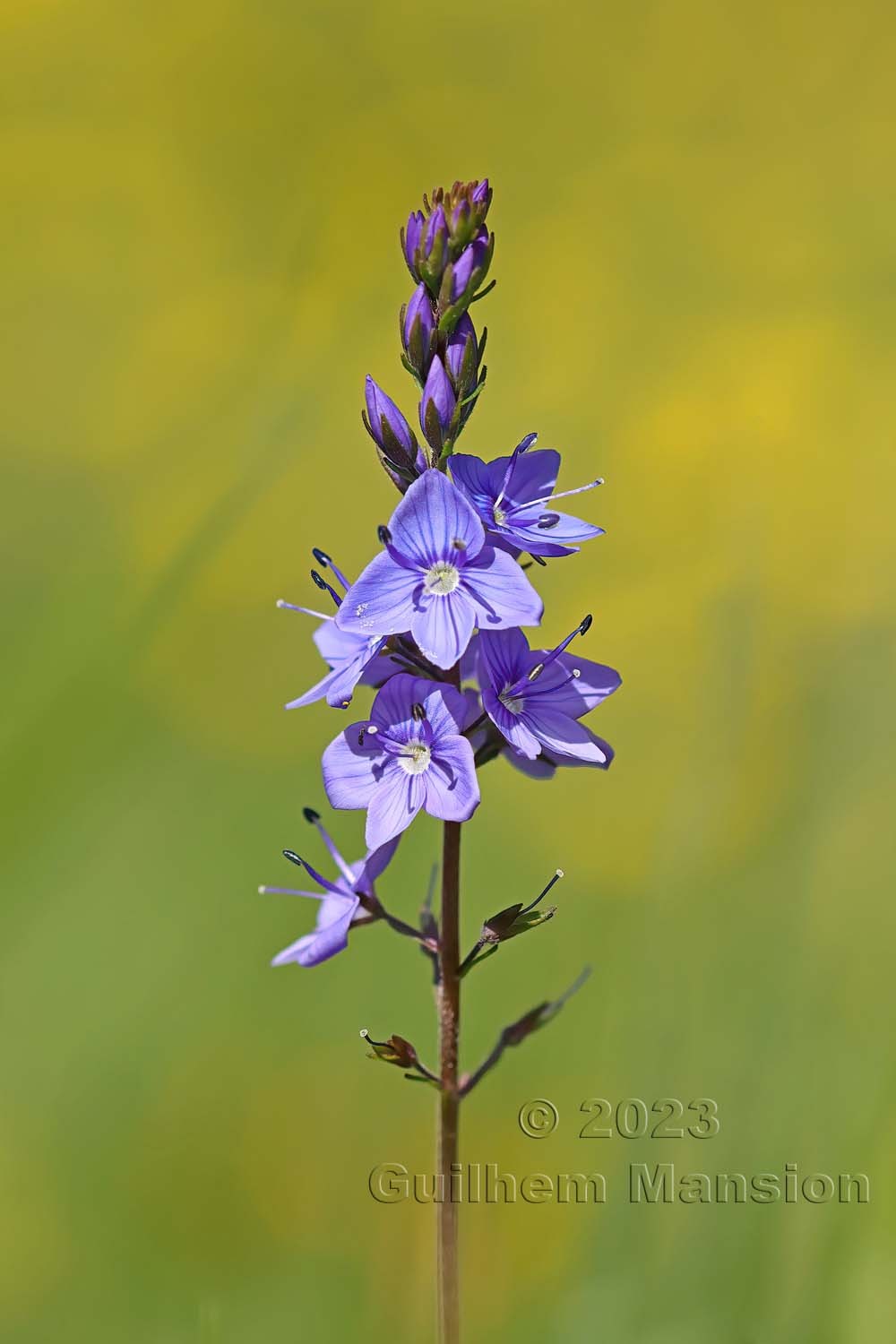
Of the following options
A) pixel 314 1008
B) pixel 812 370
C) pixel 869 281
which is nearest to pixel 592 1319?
pixel 314 1008

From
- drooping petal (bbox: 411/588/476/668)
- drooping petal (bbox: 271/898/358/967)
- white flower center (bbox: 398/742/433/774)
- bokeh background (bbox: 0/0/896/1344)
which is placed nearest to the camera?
drooping petal (bbox: 411/588/476/668)

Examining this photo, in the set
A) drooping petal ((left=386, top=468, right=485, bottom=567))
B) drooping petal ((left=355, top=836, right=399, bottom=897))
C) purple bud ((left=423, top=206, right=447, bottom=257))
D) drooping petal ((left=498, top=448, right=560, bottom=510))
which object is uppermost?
purple bud ((left=423, top=206, right=447, bottom=257))

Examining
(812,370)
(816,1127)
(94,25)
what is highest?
(94,25)

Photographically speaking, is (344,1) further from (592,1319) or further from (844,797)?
(592,1319)

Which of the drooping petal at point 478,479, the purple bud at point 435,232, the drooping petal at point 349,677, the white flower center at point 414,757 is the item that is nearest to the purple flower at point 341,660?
the drooping petal at point 349,677

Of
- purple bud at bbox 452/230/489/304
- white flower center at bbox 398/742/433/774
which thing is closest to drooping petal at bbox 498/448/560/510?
purple bud at bbox 452/230/489/304

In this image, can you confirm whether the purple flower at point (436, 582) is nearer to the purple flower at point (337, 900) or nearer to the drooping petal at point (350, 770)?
the drooping petal at point (350, 770)

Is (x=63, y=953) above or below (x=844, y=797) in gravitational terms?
below

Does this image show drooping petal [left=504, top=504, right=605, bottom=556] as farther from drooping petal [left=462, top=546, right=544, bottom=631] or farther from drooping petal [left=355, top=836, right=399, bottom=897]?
drooping petal [left=355, top=836, right=399, bottom=897]
